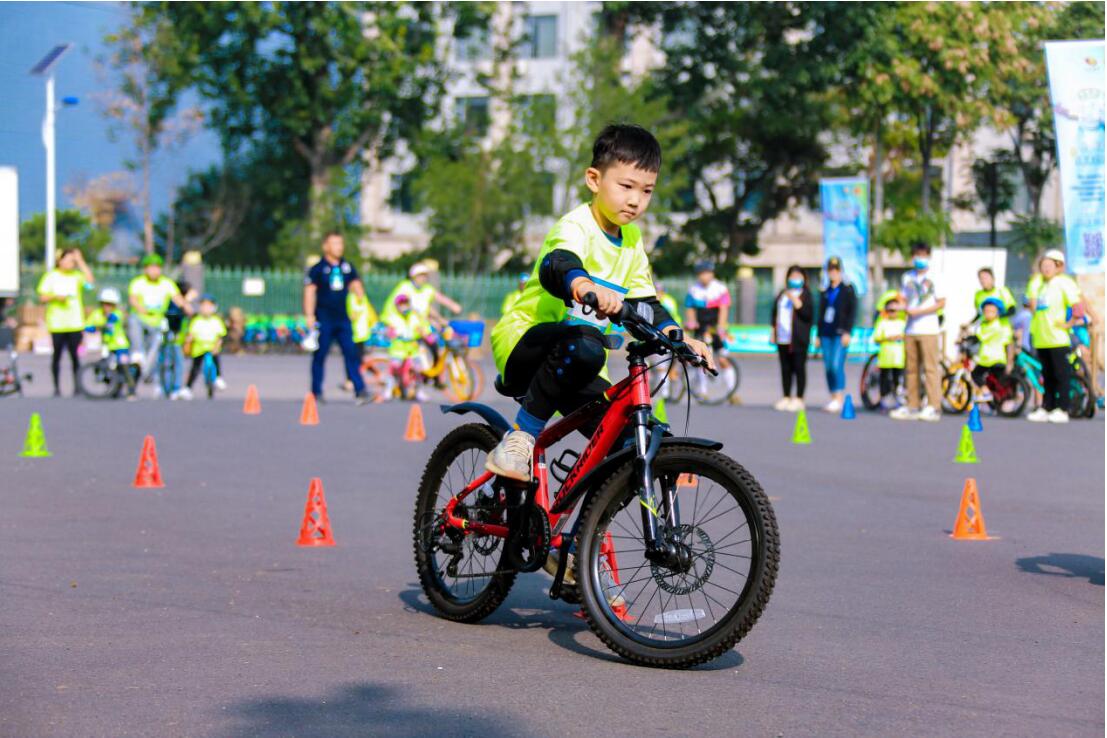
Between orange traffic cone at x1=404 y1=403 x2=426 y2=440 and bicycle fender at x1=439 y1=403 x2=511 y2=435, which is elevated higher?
bicycle fender at x1=439 y1=403 x2=511 y2=435

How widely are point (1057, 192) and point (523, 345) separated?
5384 cm

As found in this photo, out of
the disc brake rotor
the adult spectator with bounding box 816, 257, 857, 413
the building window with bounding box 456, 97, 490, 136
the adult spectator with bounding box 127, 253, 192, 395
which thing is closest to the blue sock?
the disc brake rotor

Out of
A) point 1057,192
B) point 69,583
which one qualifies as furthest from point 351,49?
point 69,583

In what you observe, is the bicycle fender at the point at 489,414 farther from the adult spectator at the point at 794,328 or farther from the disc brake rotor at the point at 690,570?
the adult spectator at the point at 794,328

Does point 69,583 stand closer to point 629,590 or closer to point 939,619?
point 629,590

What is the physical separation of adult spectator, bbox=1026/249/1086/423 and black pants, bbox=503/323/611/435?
12789 millimetres

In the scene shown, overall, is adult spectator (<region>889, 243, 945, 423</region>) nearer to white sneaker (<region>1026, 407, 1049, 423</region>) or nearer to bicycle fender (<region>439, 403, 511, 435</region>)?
white sneaker (<region>1026, 407, 1049, 423</region>)

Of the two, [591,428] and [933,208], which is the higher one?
[933,208]

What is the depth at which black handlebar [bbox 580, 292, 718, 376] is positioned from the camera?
5062 millimetres

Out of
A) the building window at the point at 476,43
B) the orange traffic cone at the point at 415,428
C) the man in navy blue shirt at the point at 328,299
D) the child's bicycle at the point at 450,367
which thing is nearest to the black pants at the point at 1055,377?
the orange traffic cone at the point at 415,428

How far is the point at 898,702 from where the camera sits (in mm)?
4754

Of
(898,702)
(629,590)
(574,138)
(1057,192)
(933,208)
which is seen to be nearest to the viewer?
(898,702)

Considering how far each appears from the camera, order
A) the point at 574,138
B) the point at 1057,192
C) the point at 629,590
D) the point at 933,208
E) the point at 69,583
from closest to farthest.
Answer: the point at 629,590
the point at 69,583
the point at 574,138
the point at 933,208
the point at 1057,192

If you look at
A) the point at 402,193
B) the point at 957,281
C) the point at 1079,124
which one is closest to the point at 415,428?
the point at 1079,124
